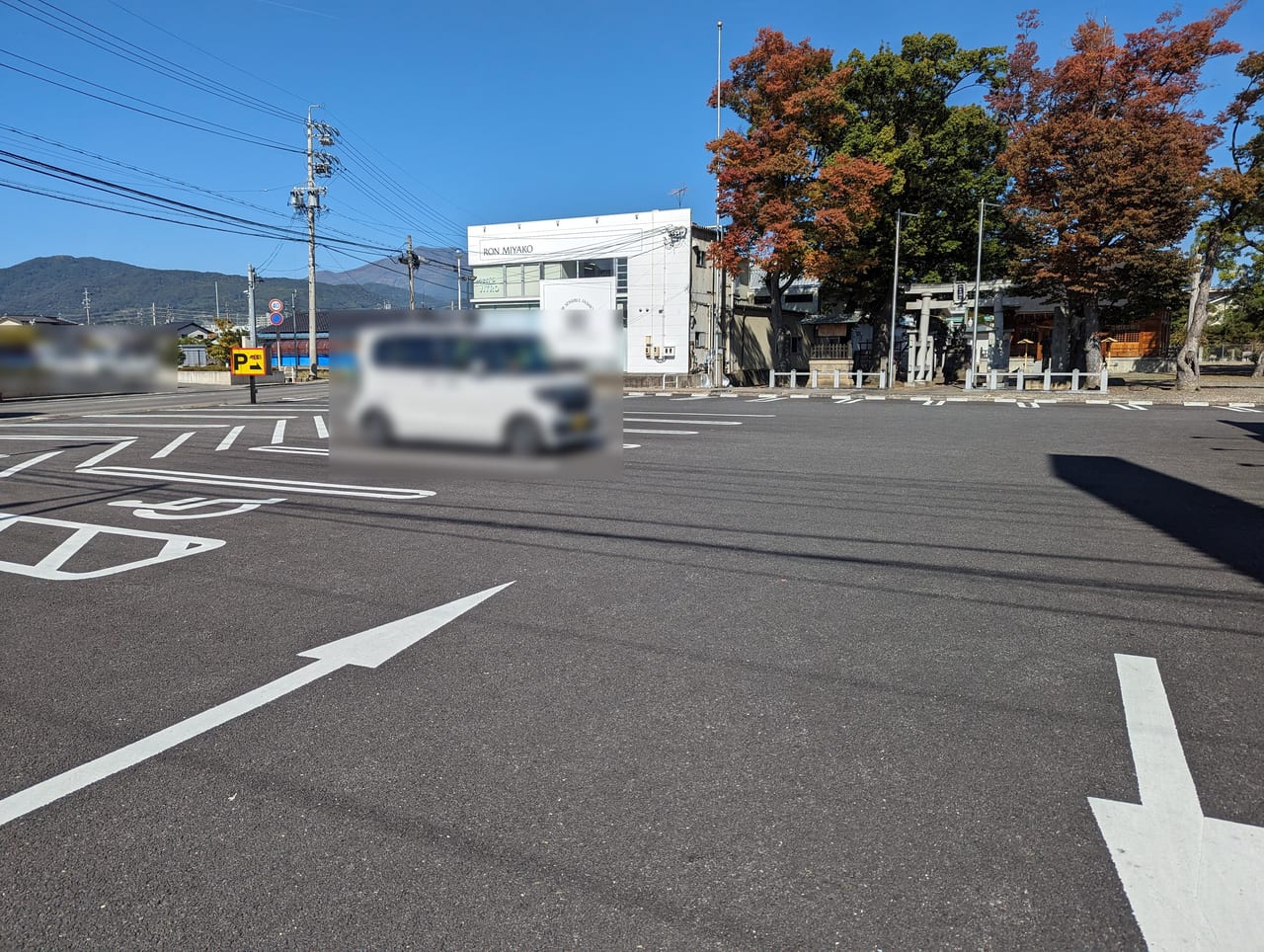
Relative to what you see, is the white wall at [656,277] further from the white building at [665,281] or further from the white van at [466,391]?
the white van at [466,391]

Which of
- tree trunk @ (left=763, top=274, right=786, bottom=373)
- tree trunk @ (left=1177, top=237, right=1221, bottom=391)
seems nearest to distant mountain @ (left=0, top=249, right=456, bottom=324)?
tree trunk @ (left=763, top=274, right=786, bottom=373)

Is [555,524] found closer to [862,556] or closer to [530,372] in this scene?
[862,556]

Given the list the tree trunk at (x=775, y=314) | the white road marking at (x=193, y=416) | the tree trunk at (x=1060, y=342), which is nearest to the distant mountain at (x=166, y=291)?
the white road marking at (x=193, y=416)

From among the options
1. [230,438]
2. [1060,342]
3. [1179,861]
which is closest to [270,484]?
[230,438]

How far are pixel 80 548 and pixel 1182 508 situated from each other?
470 inches

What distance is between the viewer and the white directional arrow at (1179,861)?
7.92 feet

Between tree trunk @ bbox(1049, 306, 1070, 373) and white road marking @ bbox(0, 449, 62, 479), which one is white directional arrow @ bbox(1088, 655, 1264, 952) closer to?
white road marking @ bbox(0, 449, 62, 479)

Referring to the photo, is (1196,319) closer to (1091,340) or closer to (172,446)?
(1091,340)

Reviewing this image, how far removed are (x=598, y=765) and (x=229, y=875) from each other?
1.44 metres

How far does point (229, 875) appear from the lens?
2.65 meters

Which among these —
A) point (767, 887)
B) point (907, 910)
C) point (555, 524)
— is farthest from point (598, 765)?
point (555, 524)

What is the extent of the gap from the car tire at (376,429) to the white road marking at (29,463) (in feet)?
43.9

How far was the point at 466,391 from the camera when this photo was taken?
5.03 ft

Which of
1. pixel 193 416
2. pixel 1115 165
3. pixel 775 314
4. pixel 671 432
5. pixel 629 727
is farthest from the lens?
pixel 775 314
